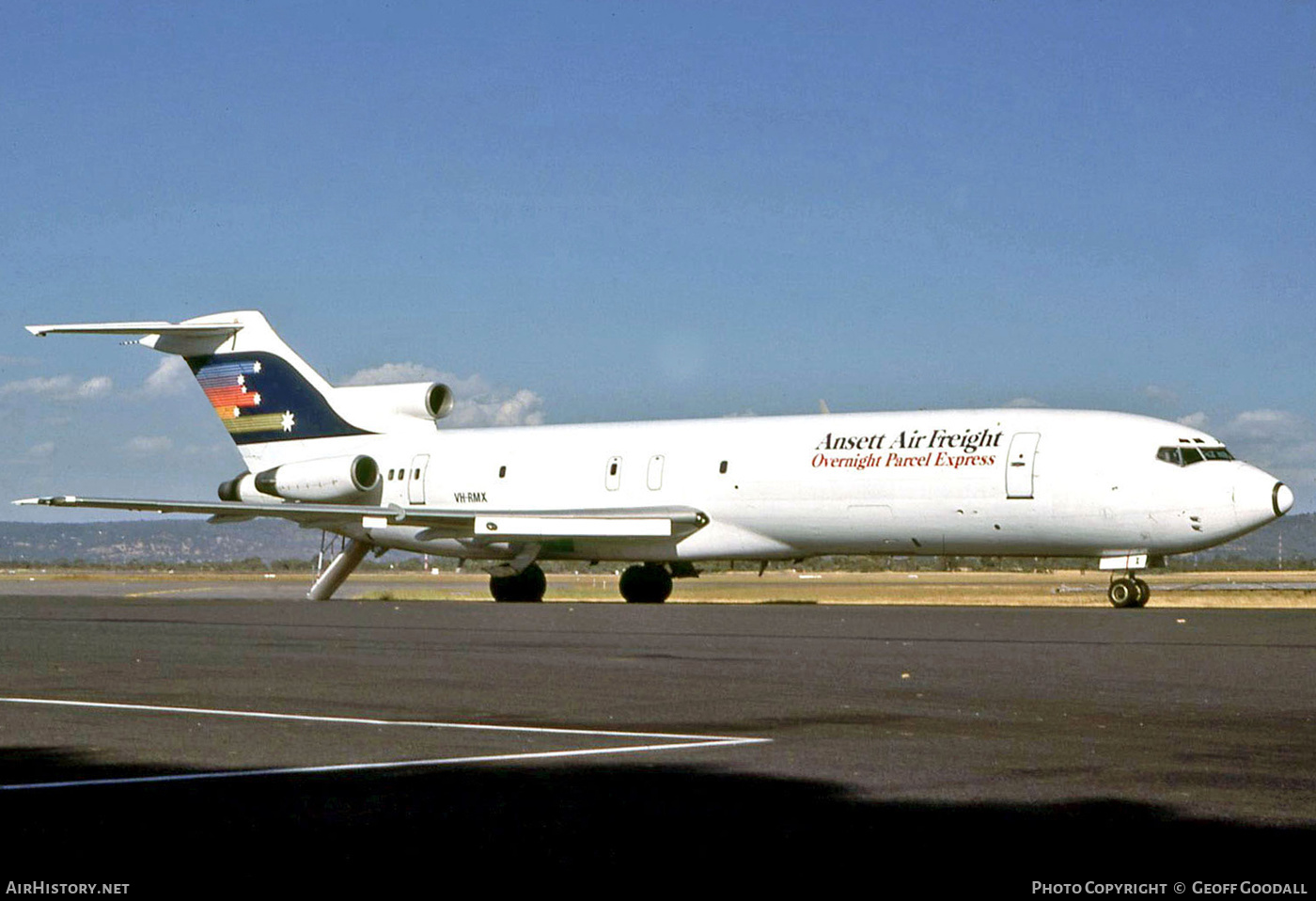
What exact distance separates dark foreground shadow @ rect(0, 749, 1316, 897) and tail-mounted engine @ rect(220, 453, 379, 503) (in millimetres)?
30451

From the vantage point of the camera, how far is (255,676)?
1355cm

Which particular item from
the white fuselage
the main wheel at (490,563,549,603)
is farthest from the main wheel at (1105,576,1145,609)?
the main wheel at (490,563,549,603)

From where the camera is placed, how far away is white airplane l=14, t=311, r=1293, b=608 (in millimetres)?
27859

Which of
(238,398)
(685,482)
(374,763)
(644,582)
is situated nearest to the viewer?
(374,763)

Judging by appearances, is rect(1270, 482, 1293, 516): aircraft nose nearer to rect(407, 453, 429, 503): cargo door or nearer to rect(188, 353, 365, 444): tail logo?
rect(407, 453, 429, 503): cargo door

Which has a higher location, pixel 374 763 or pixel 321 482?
pixel 321 482

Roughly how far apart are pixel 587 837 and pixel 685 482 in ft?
89.0

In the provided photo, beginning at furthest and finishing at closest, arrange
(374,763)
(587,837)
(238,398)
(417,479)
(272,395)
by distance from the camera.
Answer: (238,398)
(272,395)
(417,479)
(374,763)
(587,837)

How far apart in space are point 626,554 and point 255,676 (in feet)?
67.9

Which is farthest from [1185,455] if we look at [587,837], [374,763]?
[587,837]

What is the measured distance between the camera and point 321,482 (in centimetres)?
3797

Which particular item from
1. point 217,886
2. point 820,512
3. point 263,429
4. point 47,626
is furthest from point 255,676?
point 263,429

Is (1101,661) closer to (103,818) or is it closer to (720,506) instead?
(103,818)

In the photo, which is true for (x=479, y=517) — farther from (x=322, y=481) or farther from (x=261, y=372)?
(x=261, y=372)
